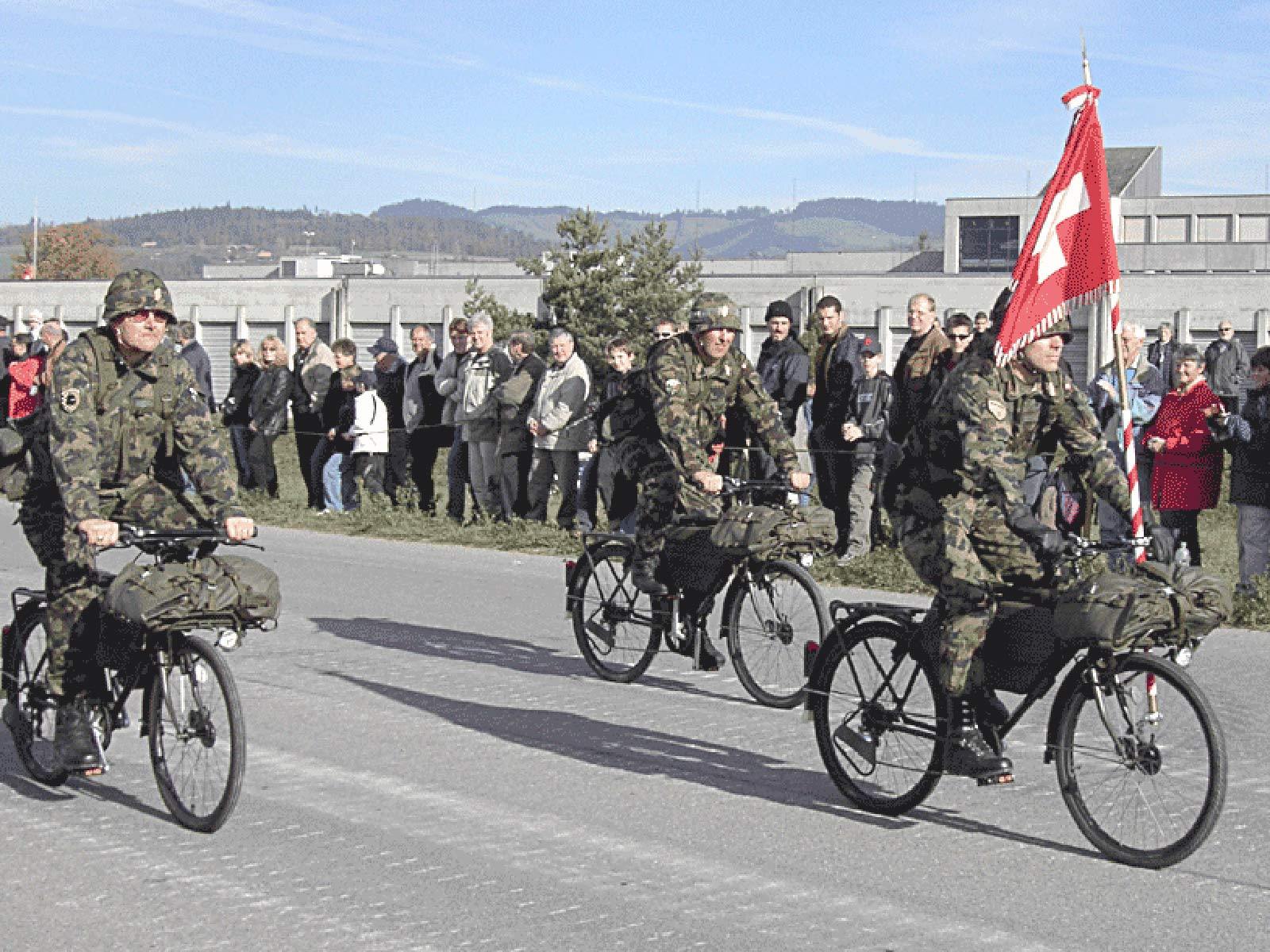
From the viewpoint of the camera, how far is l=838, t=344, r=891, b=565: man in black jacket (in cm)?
→ 1584

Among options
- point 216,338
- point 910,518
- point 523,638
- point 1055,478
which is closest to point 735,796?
point 910,518

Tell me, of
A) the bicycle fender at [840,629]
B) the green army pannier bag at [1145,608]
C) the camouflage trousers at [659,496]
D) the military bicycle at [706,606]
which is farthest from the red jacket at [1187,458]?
the green army pannier bag at [1145,608]

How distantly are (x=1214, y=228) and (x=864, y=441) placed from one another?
4045 inches

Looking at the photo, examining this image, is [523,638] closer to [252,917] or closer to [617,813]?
[617,813]

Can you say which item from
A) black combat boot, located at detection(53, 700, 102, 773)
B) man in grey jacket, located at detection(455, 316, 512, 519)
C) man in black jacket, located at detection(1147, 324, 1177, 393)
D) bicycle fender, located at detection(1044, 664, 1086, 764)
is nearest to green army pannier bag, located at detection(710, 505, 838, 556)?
bicycle fender, located at detection(1044, 664, 1086, 764)

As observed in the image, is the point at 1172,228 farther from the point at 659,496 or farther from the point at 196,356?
the point at 659,496

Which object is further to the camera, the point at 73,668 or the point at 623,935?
the point at 73,668

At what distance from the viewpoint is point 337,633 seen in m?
12.3

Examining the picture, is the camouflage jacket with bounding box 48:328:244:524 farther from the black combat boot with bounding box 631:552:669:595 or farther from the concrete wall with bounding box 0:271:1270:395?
the concrete wall with bounding box 0:271:1270:395

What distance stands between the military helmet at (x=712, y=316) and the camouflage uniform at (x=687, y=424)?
104 millimetres

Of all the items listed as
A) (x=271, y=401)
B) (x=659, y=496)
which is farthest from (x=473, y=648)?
(x=271, y=401)

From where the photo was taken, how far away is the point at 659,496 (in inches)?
402

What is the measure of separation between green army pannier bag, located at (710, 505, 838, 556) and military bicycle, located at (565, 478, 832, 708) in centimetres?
2

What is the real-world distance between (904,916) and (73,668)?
342cm
